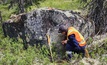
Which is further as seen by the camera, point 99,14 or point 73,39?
point 99,14

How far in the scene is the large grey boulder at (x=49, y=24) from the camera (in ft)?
40.1

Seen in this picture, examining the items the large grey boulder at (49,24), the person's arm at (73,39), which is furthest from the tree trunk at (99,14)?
the person's arm at (73,39)

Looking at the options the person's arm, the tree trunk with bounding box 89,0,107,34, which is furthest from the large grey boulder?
Answer: the person's arm

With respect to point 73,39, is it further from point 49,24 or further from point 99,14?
point 99,14

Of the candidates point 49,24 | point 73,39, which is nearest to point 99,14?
point 49,24

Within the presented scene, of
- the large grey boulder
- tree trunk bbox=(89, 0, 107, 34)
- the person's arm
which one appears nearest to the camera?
the person's arm

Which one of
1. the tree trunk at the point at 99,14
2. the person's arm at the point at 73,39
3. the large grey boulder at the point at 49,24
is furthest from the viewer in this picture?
the tree trunk at the point at 99,14

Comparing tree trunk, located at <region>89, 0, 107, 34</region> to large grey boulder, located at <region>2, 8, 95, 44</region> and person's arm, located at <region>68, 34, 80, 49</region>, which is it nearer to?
large grey boulder, located at <region>2, 8, 95, 44</region>

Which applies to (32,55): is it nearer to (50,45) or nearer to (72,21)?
(50,45)

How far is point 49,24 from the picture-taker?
12359 millimetres

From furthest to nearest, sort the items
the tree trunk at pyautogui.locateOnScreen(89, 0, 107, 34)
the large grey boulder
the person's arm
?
the tree trunk at pyautogui.locateOnScreen(89, 0, 107, 34)
the large grey boulder
the person's arm

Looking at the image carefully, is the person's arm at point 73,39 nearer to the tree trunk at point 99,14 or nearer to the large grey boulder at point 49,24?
the large grey boulder at point 49,24

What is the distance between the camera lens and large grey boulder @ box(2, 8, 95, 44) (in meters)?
12.2

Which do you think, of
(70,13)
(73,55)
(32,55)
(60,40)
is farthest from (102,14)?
(32,55)
